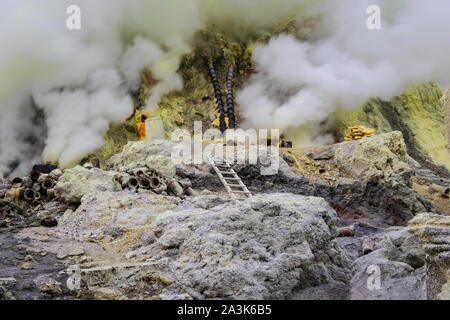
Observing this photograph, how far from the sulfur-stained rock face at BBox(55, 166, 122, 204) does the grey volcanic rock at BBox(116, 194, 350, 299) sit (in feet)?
9.61

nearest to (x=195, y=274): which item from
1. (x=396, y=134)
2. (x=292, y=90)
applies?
(x=396, y=134)

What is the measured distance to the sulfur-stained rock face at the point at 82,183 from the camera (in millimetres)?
7258

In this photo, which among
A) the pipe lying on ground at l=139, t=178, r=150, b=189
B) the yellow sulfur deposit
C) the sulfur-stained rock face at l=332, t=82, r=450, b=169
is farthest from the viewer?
the sulfur-stained rock face at l=332, t=82, r=450, b=169

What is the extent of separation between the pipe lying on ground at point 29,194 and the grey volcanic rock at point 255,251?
3767mm

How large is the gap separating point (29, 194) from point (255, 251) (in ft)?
17.4

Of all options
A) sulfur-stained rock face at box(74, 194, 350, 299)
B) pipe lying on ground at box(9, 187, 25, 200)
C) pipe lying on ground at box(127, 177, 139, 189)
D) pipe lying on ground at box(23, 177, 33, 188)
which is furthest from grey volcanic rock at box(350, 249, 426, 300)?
pipe lying on ground at box(23, 177, 33, 188)

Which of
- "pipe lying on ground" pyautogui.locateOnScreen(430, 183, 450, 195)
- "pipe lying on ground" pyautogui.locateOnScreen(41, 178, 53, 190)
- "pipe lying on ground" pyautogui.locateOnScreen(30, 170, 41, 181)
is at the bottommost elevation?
"pipe lying on ground" pyautogui.locateOnScreen(430, 183, 450, 195)

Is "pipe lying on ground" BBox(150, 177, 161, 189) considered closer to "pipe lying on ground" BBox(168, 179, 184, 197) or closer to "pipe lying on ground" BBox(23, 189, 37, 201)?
"pipe lying on ground" BBox(168, 179, 184, 197)

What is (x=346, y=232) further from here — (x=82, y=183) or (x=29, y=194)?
(x=29, y=194)

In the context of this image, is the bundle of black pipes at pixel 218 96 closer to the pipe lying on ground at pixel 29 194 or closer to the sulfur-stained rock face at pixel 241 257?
the pipe lying on ground at pixel 29 194

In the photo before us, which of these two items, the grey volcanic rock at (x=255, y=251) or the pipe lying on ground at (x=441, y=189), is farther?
the pipe lying on ground at (x=441, y=189)

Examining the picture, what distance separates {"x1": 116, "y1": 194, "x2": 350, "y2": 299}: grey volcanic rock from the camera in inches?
142

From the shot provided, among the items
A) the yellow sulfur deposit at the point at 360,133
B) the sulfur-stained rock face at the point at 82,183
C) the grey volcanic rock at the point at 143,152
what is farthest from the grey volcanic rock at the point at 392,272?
the yellow sulfur deposit at the point at 360,133
